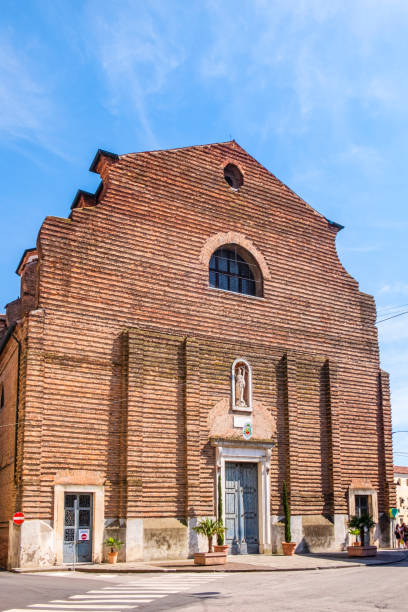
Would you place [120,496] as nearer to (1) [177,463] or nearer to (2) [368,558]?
(1) [177,463]

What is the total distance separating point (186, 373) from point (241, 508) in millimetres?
4733

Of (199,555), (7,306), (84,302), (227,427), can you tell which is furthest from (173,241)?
(199,555)

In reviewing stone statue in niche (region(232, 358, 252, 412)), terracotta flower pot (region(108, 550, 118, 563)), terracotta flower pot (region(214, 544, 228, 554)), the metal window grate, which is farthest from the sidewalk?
the metal window grate

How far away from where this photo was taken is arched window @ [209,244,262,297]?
24114mm

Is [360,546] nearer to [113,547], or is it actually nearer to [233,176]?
[113,547]

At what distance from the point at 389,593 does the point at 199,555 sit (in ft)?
25.5

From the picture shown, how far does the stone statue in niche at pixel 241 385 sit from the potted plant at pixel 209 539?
3781 millimetres

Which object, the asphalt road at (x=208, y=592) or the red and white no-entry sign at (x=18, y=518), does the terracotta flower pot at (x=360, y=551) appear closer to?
the asphalt road at (x=208, y=592)

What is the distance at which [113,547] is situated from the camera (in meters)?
19.0

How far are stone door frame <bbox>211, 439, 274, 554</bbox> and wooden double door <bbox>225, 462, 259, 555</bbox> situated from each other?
19 centimetres

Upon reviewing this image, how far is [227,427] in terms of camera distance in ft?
73.4

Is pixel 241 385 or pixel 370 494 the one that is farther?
pixel 370 494

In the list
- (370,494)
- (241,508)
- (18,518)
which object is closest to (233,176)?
(241,508)

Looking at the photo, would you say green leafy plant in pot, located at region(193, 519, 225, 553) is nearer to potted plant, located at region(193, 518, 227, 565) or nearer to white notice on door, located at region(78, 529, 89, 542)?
potted plant, located at region(193, 518, 227, 565)
